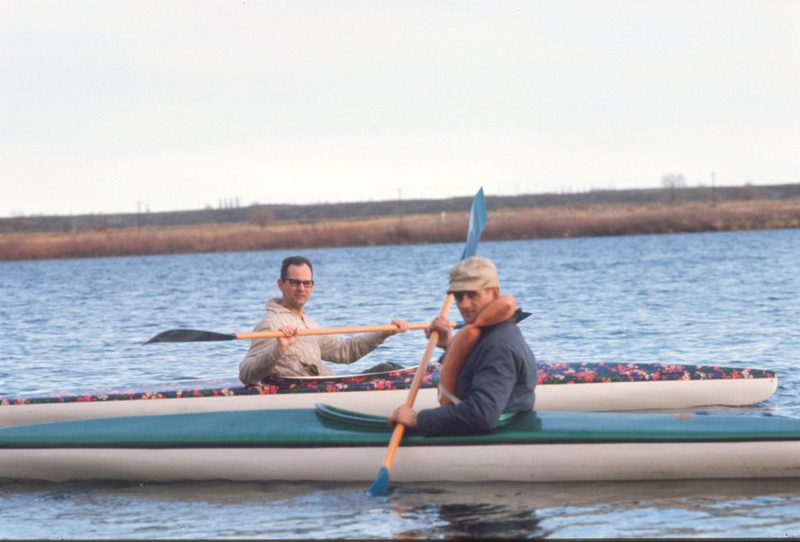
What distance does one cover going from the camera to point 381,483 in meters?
5.16

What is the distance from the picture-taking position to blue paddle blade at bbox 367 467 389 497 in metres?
5.14

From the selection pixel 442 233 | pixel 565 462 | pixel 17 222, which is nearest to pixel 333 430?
pixel 565 462

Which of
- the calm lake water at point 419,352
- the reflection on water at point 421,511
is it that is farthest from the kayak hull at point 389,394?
the reflection on water at point 421,511

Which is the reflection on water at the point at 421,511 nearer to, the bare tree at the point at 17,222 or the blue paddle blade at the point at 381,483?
the blue paddle blade at the point at 381,483

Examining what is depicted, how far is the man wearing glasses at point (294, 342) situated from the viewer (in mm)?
6223

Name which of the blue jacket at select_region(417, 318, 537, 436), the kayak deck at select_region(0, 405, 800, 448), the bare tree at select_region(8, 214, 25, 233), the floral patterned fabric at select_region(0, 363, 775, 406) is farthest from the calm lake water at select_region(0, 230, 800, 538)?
the bare tree at select_region(8, 214, 25, 233)

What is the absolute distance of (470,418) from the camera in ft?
16.0

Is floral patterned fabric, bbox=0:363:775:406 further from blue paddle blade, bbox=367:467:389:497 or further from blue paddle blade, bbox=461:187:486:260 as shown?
blue paddle blade, bbox=367:467:389:497

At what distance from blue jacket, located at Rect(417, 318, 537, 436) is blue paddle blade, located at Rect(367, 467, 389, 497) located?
11.7 inches

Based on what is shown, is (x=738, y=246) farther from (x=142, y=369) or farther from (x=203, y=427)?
(x=203, y=427)

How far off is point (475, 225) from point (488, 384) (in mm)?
2438

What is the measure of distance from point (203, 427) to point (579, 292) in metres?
16.5

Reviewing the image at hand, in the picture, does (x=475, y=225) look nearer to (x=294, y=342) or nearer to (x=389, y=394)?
(x=389, y=394)

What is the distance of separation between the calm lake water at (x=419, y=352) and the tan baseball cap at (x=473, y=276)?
1.17 metres
